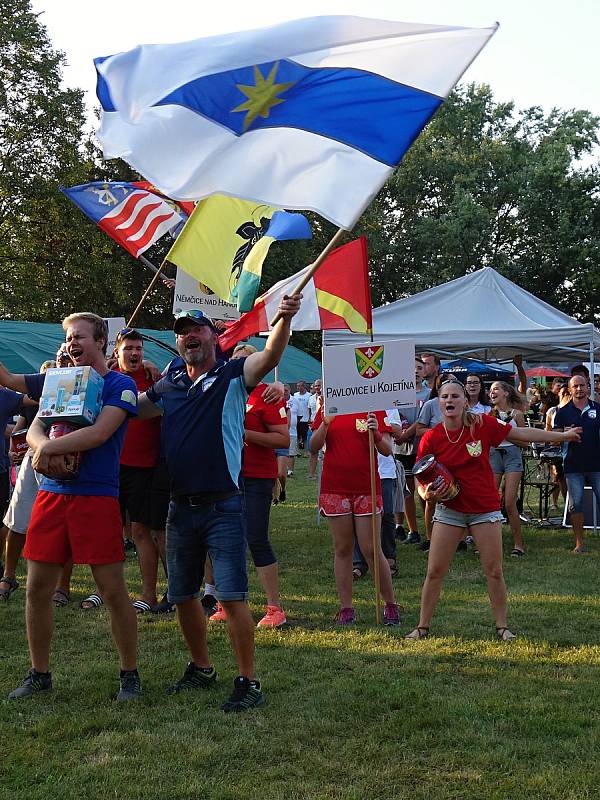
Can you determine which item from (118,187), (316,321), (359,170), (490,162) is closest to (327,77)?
(359,170)

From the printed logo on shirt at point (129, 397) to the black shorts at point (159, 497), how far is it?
2082mm

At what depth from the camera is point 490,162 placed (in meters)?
41.2

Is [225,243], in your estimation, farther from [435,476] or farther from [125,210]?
[125,210]

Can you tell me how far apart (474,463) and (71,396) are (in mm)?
2927

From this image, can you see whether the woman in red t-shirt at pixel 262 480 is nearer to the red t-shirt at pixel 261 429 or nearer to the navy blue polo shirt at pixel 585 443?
the red t-shirt at pixel 261 429

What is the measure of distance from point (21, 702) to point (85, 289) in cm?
3031

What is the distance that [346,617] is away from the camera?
23.0 feet

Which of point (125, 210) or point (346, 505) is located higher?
point (125, 210)

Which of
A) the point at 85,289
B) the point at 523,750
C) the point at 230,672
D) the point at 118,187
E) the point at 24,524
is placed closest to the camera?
the point at 523,750

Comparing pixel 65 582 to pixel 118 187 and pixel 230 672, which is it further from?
pixel 118 187

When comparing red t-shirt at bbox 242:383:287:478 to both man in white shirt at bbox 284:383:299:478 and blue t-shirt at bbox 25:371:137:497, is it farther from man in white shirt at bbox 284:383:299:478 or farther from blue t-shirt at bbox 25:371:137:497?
man in white shirt at bbox 284:383:299:478

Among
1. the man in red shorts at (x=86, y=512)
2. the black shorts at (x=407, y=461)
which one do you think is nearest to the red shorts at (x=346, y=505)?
the man in red shorts at (x=86, y=512)

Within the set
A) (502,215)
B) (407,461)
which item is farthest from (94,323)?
(502,215)

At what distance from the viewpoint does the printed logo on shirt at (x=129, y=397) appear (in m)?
4.98
